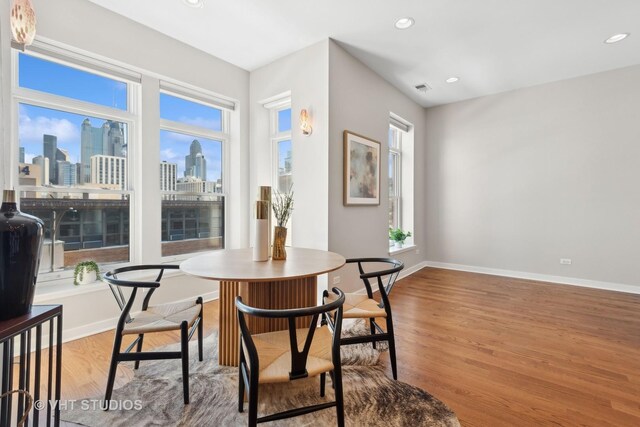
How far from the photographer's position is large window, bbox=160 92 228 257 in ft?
11.3

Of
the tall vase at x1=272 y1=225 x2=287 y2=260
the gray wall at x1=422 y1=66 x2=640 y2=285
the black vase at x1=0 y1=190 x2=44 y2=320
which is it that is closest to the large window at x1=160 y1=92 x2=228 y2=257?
the tall vase at x1=272 y1=225 x2=287 y2=260

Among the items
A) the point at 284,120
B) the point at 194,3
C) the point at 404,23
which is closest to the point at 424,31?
the point at 404,23

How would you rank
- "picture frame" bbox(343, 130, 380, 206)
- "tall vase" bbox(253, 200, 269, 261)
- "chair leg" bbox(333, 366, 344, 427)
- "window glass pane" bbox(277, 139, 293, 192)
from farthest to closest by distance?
"window glass pane" bbox(277, 139, 293, 192) → "picture frame" bbox(343, 130, 380, 206) → "tall vase" bbox(253, 200, 269, 261) → "chair leg" bbox(333, 366, 344, 427)

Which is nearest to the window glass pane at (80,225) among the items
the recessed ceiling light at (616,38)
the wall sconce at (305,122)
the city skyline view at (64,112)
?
the city skyline view at (64,112)

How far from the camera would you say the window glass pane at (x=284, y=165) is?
4047 millimetres

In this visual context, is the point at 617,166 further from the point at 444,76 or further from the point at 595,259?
the point at 444,76

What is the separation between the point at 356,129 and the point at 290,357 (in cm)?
296

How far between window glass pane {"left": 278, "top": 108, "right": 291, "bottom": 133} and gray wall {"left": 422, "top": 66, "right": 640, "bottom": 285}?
2976mm

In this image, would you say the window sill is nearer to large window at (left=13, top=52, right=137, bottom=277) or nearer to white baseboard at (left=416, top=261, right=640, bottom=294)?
white baseboard at (left=416, top=261, right=640, bottom=294)

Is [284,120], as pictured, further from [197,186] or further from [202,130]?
[197,186]

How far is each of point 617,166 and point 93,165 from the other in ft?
21.2

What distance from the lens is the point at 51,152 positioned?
2.64m

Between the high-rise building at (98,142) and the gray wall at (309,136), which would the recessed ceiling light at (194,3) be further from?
the high-rise building at (98,142)

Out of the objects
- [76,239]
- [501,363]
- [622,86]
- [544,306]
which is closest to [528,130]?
[622,86]
